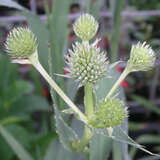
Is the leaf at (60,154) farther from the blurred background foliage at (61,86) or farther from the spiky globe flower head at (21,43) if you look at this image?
the spiky globe flower head at (21,43)

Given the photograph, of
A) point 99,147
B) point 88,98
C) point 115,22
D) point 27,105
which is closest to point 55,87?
point 88,98

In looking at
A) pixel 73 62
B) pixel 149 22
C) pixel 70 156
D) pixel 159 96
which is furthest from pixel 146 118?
pixel 73 62

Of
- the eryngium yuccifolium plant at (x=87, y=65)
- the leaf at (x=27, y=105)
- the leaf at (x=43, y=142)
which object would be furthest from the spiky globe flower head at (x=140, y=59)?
the leaf at (x=27, y=105)

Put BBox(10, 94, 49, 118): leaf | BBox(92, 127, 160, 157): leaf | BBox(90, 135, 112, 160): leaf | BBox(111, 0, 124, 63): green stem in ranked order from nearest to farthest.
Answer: BBox(92, 127, 160, 157): leaf
BBox(90, 135, 112, 160): leaf
BBox(111, 0, 124, 63): green stem
BBox(10, 94, 49, 118): leaf

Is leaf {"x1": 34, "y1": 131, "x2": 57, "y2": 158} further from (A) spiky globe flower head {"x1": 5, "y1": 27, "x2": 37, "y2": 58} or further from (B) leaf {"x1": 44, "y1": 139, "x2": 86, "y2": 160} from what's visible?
(A) spiky globe flower head {"x1": 5, "y1": 27, "x2": 37, "y2": 58}

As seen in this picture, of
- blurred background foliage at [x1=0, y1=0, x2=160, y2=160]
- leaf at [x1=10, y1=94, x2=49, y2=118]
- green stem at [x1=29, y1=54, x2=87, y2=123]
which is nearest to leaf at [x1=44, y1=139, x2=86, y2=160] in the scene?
blurred background foliage at [x1=0, y1=0, x2=160, y2=160]
